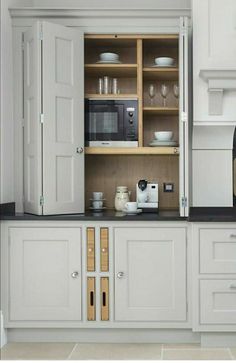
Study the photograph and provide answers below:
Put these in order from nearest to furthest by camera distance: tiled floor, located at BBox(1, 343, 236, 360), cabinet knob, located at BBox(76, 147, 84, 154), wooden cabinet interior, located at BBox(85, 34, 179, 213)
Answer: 1. tiled floor, located at BBox(1, 343, 236, 360)
2. cabinet knob, located at BBox(76, 147, 84, 154)
3. wooden cabinet interior, located at BBox(85, 34, 179, 213)

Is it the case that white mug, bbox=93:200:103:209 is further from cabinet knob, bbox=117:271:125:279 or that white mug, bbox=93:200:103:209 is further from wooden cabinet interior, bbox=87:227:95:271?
cabinet knob, bbox=117:271:125:279

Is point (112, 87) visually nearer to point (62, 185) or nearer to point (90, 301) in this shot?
point (62, 185)

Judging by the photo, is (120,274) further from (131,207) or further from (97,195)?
(97,195)

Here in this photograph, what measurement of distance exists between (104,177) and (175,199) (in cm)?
55

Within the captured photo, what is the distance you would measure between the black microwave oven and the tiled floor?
133 cm

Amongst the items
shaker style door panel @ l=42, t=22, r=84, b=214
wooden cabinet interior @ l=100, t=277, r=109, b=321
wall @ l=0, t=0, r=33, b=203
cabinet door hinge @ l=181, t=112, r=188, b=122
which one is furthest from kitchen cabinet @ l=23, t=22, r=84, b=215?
cabinet door hinge @ l=181, t=112, r=188, b=122

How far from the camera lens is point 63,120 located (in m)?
3.73

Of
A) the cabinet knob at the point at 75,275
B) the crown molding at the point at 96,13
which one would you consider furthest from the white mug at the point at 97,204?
the crown molding at the point at 96,13

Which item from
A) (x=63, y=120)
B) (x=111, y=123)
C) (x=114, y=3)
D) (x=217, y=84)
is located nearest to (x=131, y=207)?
(x=111, y=123)

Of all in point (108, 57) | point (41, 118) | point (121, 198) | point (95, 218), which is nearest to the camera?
point (95, 218)

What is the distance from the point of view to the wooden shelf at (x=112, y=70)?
3881 mm

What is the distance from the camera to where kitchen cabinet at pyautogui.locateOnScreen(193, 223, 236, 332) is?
3439 millimetres

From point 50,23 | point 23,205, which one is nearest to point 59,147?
point 23,205

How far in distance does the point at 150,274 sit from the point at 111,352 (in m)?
0.52
